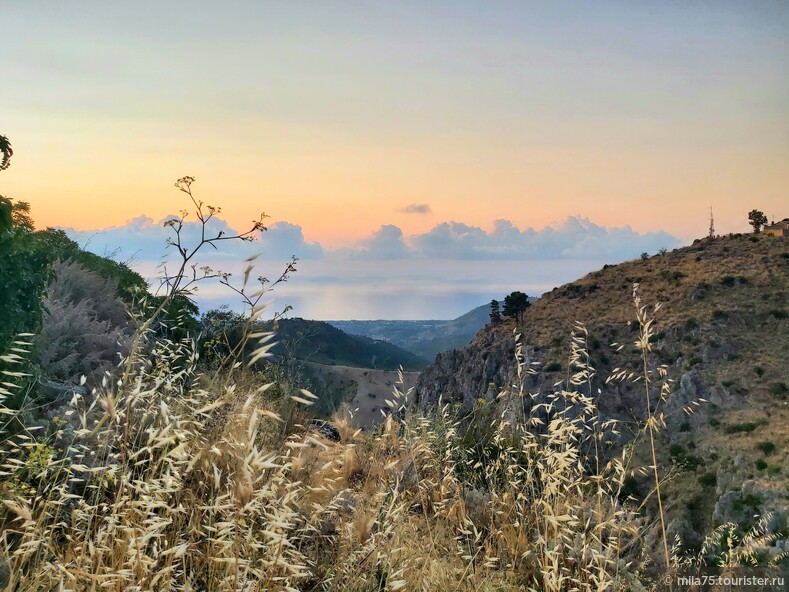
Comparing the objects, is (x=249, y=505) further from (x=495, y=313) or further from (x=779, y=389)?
(x=495, y=313)

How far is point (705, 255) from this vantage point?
85.3 meters

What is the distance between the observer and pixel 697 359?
59000 mm

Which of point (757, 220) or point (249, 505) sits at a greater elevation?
point (757, 220)

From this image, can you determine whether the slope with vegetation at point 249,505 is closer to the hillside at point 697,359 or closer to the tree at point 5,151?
the tree at point 5,151

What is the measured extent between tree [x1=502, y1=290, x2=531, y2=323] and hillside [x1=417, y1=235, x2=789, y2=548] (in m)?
1.44

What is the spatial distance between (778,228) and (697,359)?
45789 millimetres

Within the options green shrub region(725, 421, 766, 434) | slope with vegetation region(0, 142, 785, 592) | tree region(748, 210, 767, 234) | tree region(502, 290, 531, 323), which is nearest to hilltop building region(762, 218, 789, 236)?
tree region(748, 210, 767, 234)

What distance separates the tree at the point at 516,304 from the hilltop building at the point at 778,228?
3911 centimetres

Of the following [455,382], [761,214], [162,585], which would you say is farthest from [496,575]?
[761,214]

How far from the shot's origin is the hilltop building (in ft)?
284

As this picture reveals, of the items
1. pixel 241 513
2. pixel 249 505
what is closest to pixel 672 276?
pixel 249 505

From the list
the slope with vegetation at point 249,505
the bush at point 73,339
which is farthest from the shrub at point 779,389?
the bush at point 73,339

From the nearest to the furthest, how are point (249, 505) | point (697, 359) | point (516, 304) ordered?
point (249, 505), point (697, 359), point (516, 304)

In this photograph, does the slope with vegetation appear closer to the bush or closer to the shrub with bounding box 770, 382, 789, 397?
the bush
